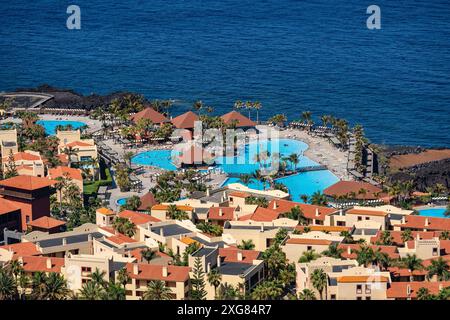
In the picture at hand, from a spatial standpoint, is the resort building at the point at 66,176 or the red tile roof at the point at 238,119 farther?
the red tile roof at the point at 238,119

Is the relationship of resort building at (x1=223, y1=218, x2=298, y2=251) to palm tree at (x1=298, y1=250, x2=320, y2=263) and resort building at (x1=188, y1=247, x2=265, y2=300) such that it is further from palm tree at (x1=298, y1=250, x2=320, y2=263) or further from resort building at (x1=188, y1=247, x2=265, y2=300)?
palm tree at (x1=298, y1=250, x2=320, y2=263)

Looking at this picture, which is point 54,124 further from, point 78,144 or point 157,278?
point 157,278

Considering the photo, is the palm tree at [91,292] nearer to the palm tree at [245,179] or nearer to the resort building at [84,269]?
the resort building at [84,269]

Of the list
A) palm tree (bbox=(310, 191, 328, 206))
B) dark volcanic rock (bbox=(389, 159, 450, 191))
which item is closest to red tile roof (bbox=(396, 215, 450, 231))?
palm tree (bbox=(310, 191, 328, 206))

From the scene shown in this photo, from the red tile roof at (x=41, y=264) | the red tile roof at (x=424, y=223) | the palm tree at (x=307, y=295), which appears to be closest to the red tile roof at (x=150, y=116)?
the red tile roof at (x=424, y=223)

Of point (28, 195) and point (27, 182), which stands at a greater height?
point (27, 182)

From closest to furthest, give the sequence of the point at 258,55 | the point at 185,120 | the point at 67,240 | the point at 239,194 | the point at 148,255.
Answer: the point at 148,255 < the point at 67,240 < the point at 239,194 < the point at 185,120 < the point at 258,55

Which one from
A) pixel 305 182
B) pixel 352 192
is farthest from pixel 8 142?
pixel 352 192
